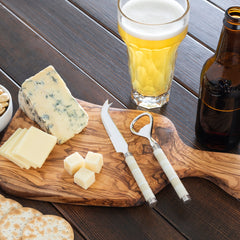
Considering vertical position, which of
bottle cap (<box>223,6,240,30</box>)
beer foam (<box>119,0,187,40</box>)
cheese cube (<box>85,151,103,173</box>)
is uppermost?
bottle cap (<box>223,6,240,30</box>)

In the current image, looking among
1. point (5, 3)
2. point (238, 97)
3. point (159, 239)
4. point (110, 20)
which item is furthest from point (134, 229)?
point (5, 3)

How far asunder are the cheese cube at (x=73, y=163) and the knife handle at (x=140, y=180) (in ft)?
0.43

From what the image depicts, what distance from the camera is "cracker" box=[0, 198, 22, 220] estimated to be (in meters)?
1.14

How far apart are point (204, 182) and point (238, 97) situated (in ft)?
0.85

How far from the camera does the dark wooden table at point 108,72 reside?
1120 millimetres

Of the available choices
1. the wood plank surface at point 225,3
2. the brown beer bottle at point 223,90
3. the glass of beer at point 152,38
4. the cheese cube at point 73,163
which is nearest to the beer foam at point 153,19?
the glass of beer at point 152,38

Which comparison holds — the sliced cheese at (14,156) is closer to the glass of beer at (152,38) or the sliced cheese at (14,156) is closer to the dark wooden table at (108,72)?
the dark wooden table at (108,72)

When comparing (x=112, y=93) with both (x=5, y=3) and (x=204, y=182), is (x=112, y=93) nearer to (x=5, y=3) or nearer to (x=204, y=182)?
(x=204, y=182)

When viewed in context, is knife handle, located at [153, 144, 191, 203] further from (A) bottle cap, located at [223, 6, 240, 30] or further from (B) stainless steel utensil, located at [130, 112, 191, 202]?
(A) bottle cap, located at [223, 6, 240, 30]

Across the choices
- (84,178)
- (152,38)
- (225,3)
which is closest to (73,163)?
(84,178)

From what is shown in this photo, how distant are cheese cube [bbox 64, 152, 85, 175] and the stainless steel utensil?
20 centimetres

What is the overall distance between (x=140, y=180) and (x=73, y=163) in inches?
7.5

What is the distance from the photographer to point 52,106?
1298 millimetres

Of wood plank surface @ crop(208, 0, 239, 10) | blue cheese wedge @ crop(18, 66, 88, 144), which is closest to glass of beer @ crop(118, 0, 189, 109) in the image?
blue cheese wedge @ crop(18, 66, 88, 144)
